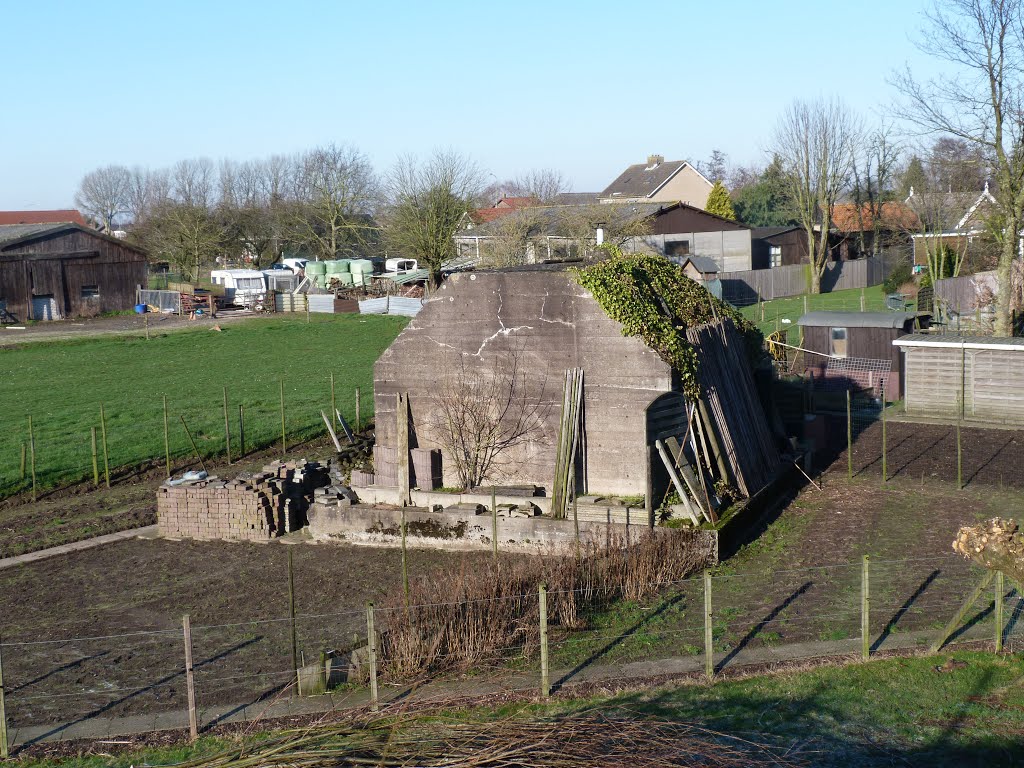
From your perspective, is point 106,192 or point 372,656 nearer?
point 372,656

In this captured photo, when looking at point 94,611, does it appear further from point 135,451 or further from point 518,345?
point 135,451

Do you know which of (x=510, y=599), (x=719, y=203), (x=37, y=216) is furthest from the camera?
(x=37, y=216)

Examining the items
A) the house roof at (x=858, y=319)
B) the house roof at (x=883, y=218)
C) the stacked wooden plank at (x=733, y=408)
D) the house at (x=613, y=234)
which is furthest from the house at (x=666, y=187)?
the stacked wooden plank at (x=733, y=408)

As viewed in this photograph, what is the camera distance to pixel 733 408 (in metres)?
18.6

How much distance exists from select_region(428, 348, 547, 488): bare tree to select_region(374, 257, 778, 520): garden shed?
2cm

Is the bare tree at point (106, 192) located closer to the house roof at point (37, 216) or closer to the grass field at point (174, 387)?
the house roof at point (37, 216)

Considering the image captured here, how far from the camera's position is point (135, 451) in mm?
23250

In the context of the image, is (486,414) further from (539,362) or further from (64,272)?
(64,272)

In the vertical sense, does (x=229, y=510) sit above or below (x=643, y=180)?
below

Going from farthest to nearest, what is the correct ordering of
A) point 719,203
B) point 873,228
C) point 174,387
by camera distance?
point 719,203
point 873,228
point 174,387

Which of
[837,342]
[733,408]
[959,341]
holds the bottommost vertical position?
[733,408]

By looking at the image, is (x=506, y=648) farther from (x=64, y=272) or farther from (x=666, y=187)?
(x=666, y=187)

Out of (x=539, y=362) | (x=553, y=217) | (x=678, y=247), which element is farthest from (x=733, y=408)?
(x=678, y=247)

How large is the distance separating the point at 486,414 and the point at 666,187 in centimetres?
5864
